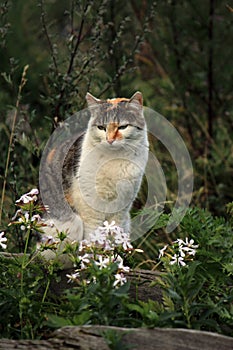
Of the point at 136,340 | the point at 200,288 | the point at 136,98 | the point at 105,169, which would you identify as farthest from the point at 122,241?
the point at 136,98

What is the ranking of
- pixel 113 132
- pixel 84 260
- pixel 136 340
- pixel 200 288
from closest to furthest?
1. pixel 136 340
2. pixel 200 288
3. pixel 84 260
4. pixel 113 132

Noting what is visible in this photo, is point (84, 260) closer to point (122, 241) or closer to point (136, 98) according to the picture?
point (122, 241)

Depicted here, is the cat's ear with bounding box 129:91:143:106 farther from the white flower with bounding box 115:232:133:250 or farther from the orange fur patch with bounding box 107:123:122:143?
the white flower with bounding box 115:232:133:250

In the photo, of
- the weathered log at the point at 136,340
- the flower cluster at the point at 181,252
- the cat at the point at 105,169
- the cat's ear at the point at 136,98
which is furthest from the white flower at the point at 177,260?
the cat's ear at the point at 136,98

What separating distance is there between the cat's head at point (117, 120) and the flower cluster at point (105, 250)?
2.63 ft

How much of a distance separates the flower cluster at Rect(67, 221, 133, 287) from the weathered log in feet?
1.05

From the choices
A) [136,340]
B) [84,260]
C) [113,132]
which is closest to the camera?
[136,340]

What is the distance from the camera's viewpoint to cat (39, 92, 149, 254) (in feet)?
10.9

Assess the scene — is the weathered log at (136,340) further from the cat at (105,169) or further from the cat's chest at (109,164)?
the cat's chest at (109,164)


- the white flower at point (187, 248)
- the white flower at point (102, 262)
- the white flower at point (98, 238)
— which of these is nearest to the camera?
the white flower at point (102, 262)

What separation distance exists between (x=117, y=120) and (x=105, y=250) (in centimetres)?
101

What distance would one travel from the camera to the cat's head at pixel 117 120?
3293 mm

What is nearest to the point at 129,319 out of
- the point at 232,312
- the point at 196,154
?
the point at 232,312

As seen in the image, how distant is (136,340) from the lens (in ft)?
6.73
